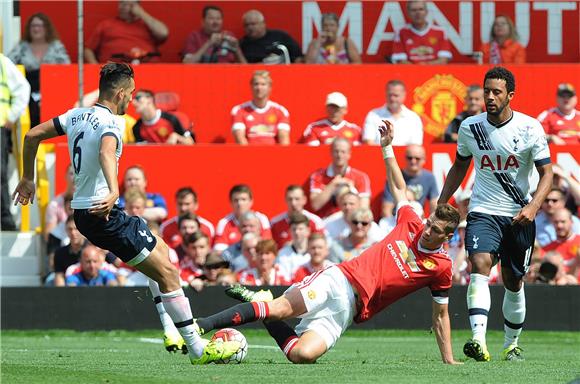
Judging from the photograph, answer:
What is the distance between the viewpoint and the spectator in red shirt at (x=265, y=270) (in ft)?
49.7

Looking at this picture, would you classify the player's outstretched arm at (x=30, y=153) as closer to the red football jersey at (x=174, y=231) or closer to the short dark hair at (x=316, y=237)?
the short dark hair at (x=316, y=237)

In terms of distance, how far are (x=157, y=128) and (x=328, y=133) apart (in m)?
2.14

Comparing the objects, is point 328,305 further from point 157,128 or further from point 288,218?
point 157,128

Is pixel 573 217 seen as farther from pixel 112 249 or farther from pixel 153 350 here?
pixel 112 249

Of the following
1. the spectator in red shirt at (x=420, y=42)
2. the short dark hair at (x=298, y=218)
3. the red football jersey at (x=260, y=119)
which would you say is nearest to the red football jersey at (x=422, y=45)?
the spectator in red shirt at (x=420, y=42)

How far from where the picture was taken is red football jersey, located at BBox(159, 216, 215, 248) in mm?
15705

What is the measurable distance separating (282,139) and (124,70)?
7388 millimetres

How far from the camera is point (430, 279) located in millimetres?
10102

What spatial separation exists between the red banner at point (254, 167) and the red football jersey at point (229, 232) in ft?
2.46

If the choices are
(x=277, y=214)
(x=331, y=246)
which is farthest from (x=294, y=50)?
(x=331, y=246)

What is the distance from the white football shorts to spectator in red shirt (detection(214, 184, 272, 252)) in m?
5.87

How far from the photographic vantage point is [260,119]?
1698cm

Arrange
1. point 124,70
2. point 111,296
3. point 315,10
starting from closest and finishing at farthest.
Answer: point 124,70 < point 111,296 < point 315,10

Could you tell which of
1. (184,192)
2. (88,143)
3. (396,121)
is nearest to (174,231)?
(184,192)
